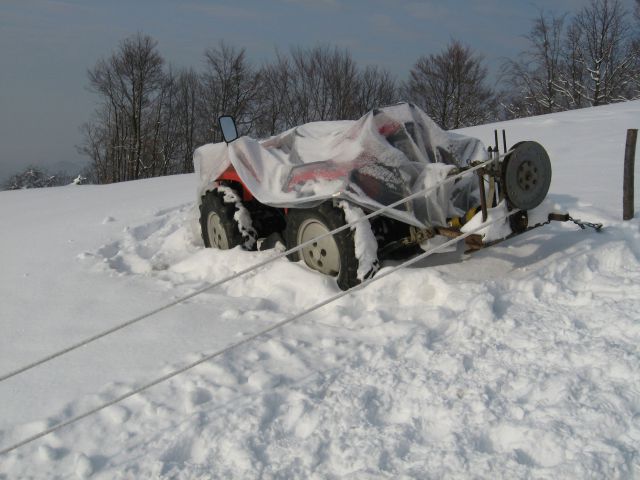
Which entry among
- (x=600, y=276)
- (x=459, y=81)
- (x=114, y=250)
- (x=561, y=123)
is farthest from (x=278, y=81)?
(x=600, y=276)

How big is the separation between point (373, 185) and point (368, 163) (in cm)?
20

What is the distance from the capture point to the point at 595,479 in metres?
2.29

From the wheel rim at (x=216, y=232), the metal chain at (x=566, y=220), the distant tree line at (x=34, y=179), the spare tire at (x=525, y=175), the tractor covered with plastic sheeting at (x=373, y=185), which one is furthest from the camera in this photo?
the distant tree line at (x=34, y=179)

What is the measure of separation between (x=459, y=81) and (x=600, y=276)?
39.4m

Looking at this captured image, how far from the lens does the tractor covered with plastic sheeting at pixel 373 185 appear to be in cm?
425

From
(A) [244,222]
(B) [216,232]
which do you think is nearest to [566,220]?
(A) [244,222]

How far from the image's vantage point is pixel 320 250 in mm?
4746

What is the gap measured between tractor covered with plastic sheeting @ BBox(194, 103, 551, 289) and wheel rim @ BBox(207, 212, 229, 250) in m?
0.10

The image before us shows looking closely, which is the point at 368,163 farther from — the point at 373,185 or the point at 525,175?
the point at 525,175

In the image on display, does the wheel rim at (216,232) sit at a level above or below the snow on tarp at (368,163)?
below

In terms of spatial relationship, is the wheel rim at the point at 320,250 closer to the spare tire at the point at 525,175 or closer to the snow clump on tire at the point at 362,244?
the snow clump on tire at the point at 362,244

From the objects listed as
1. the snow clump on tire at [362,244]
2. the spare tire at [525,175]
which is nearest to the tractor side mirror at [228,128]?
the snow clump on tire at [362,244]

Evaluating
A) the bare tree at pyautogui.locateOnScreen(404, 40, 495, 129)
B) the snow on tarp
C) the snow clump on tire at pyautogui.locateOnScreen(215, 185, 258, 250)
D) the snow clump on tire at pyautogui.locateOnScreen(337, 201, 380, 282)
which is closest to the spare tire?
the snow on tarp

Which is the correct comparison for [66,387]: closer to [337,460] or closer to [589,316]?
[337,460]
